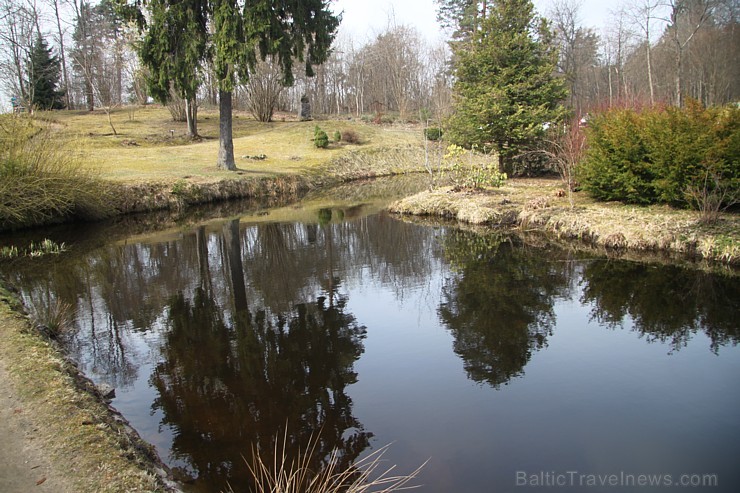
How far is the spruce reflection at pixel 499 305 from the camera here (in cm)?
657

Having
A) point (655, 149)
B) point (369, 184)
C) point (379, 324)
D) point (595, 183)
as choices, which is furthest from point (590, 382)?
point (369, 184)

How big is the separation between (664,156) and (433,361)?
8.46m

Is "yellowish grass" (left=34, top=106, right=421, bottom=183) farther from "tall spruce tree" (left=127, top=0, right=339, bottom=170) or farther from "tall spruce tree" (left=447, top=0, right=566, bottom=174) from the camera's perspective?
"tall spruce tree" (left=447, top=0, right=566, bottom=174)

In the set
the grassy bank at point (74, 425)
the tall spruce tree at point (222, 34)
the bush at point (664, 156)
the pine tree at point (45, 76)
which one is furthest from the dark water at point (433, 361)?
the pine tree at point (45, 76)

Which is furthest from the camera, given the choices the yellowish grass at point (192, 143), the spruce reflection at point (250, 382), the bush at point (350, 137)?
the bush at point (350, 137)

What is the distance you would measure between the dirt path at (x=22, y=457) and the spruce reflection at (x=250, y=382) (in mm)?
1094

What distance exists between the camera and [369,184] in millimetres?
28359

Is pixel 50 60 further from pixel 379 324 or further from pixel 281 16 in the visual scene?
pixel 379 324

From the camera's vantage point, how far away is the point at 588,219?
40.6 ft

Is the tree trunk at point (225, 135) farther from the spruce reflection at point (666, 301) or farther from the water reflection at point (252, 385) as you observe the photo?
the spruce reflection at point (666, 301)

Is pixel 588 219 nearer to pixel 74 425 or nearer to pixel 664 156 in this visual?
pixel 664 156

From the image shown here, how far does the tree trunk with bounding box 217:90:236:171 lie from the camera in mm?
22828

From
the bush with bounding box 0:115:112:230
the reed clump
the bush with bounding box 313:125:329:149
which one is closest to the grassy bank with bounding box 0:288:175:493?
the reed clump

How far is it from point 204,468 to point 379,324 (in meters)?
4.00
